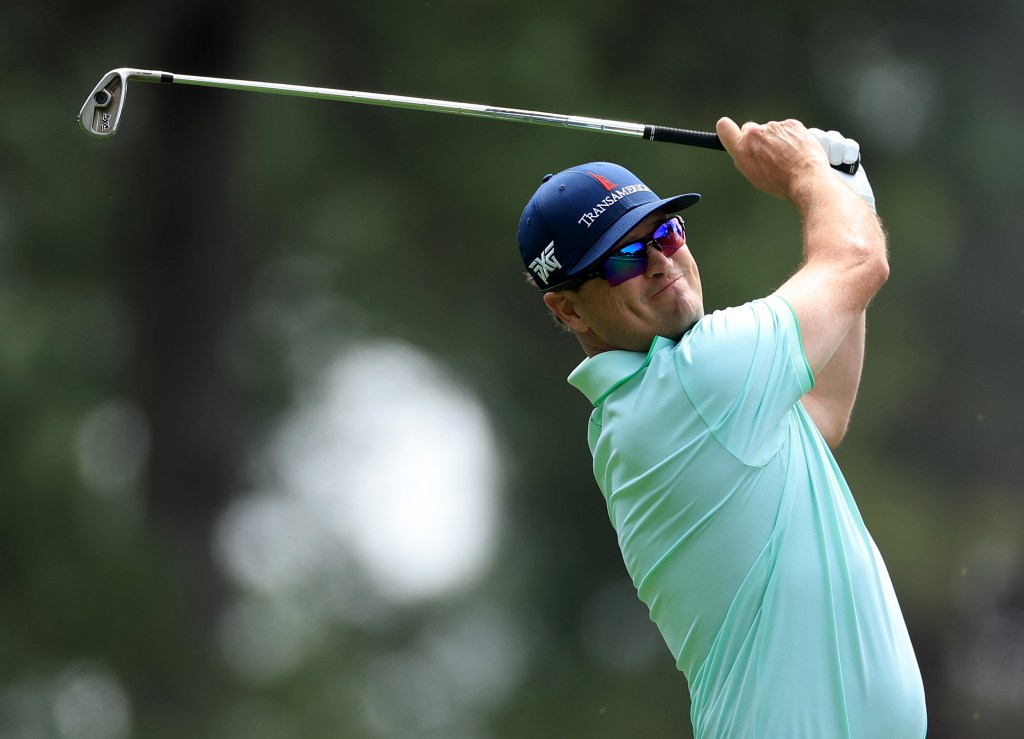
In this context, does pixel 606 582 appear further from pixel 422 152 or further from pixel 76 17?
pixel 76 17

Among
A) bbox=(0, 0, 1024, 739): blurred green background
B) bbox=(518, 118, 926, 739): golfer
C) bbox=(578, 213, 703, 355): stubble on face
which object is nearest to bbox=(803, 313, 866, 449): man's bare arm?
bbox=(518, 118, 926, 739): golfer

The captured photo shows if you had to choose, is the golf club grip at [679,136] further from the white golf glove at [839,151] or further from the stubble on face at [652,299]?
the stubble on face at [652,299]

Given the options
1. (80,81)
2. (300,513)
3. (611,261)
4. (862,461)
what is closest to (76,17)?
(80,81)

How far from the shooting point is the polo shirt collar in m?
2.28

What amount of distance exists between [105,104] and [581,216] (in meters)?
1.57

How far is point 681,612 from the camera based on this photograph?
225 cm

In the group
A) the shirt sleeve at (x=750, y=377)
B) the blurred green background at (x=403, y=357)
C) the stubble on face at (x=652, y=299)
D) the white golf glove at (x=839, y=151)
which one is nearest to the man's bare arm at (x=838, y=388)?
the white golf glove at (x=839, y=151)

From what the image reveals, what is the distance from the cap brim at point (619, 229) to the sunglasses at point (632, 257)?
0.02m

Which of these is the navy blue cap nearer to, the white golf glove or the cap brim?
the cap brim

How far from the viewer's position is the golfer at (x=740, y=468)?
2.10 m

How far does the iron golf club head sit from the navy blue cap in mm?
1392

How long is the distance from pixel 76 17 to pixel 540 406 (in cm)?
371

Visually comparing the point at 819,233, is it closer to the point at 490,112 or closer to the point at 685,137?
the point at 685,137

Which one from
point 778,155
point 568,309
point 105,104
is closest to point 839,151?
point 778,155
